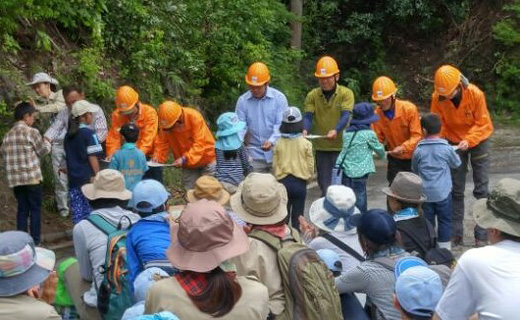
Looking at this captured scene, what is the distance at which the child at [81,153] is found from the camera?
8398 mm

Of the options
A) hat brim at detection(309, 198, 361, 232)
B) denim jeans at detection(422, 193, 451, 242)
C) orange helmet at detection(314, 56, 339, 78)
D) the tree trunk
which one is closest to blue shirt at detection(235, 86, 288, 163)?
orange helmet at detection(314, 56, 339, 78)

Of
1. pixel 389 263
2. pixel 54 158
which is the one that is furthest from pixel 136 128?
pixel 389 263

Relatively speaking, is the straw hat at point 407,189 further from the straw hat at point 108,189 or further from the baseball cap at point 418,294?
the baseball cap at point 418,294

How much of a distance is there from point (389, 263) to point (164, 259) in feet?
4.48

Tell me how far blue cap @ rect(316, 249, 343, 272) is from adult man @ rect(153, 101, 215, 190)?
362 cm

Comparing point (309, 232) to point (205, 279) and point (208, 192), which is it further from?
point (205, 279)

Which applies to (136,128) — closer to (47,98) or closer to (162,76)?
(47,98)

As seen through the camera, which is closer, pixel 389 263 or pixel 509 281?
pixel 509 281

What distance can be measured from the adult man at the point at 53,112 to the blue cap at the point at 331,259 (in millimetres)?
5076

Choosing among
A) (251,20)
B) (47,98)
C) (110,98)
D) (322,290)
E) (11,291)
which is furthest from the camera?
(251,20)

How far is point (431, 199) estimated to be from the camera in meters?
7.86

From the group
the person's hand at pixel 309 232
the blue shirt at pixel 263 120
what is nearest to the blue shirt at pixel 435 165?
the blue shirt at pixel 263 120

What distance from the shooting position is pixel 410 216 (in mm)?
6020

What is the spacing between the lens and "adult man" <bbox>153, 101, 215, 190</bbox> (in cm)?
835
